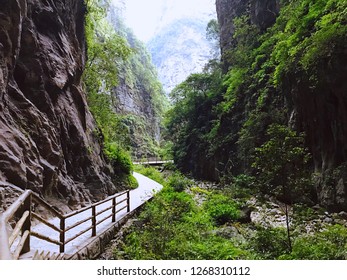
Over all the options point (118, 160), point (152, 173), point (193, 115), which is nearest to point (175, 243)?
point (118, 160)

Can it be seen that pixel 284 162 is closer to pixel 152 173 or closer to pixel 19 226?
pixel 19 226

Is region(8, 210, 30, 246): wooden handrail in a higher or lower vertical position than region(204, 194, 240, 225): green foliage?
higher

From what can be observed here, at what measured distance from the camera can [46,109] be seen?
9297mm

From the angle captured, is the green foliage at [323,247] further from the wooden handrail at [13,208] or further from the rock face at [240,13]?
the rock face at [240,13]

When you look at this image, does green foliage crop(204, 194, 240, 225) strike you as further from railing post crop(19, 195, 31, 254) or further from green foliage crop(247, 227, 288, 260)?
railing post crop(19, 195, 31, 254)

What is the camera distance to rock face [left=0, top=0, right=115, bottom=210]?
7172 millimetres

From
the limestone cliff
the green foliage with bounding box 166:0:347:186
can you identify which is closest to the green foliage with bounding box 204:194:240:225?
the green foliage with bounding box 166:0:347:186

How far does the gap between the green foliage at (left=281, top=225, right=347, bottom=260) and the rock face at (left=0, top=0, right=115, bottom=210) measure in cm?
568

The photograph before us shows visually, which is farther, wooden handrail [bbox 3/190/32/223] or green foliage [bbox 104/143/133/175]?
green foliage [bbox 104/143/133/175]

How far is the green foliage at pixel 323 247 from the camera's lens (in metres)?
5.05

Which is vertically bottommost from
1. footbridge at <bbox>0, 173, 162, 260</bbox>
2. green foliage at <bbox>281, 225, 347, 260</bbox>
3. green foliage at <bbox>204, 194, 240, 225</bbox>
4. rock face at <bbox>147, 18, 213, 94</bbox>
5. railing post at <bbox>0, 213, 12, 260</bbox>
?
green foliage at <bbox>204, 194, 240, 225</bbox>

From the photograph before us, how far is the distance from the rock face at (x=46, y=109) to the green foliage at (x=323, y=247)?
5684 mm

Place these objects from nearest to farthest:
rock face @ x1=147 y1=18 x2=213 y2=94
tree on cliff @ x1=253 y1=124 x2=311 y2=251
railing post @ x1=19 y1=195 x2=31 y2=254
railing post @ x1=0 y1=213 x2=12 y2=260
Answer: railing post @ x1=0 y1=213 x2=12 y2=260 → railing post @ x1=19 y1=195 x2=31 y2=254 → tree on cliff @ x1=253 y1=124 x2=311 y2=251 → rock face @ x1=147 y1=18 x2=213 y2=94

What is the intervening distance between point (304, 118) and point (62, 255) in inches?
367
